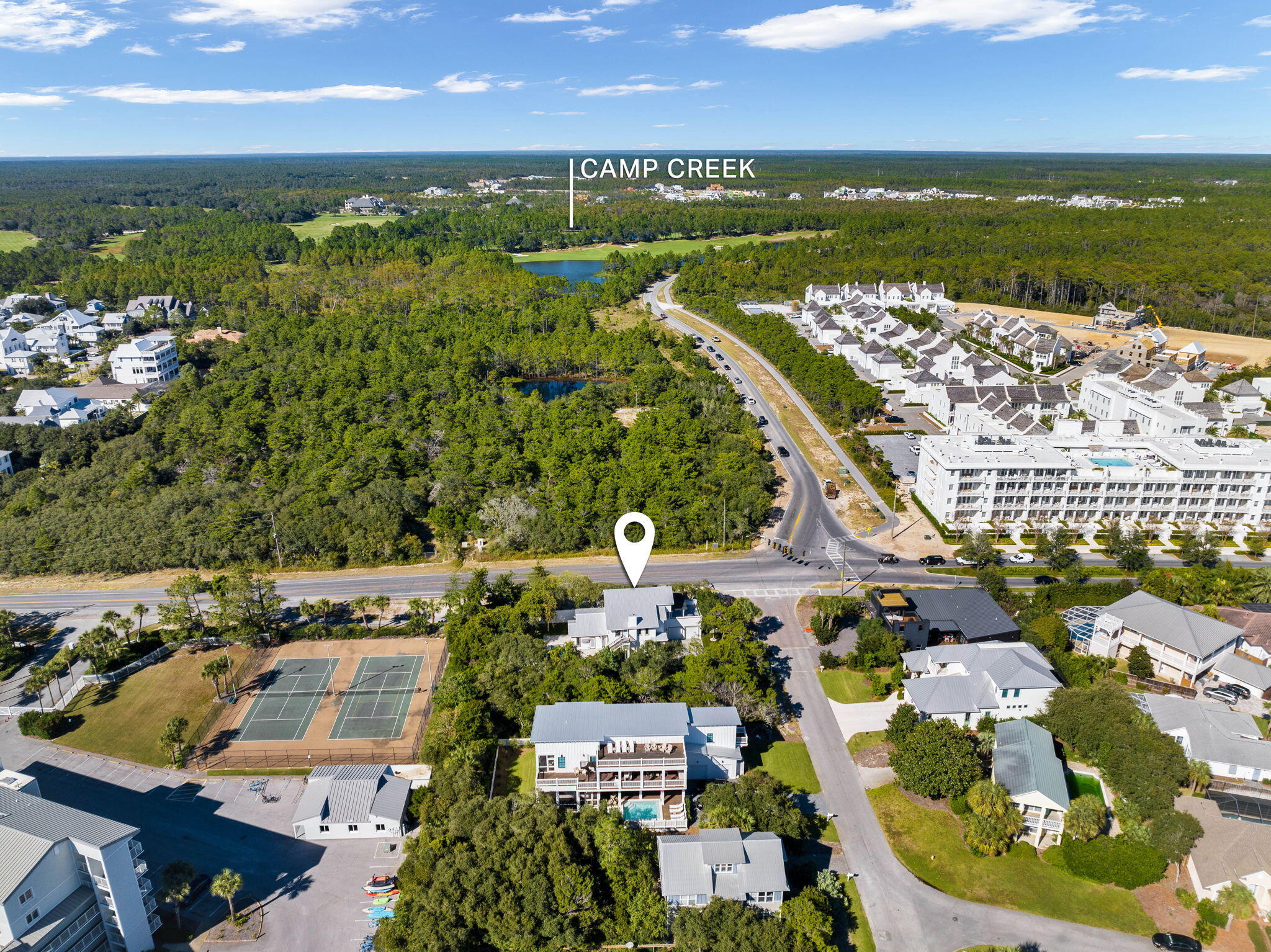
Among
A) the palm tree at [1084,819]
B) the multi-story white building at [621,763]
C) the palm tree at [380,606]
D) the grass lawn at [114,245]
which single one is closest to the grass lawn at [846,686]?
the multi-story white building at [621,763]

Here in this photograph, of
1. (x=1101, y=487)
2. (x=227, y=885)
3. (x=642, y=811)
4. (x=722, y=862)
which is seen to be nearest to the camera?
(x=227, y=885)

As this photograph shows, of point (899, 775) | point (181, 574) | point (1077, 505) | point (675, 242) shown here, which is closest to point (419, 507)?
point (181, 574)

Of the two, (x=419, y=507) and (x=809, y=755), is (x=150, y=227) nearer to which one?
(x=419, y=507)

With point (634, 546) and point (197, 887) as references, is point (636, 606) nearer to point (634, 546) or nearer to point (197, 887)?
point (634, 546)

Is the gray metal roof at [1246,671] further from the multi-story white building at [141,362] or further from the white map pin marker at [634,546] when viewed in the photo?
the multi-story white building at [141,362]

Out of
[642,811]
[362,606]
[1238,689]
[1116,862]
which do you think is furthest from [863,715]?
[362,606]

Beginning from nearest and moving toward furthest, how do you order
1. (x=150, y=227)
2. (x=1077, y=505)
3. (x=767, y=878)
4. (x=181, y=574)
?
(x=767, y=878)
(x=181, y=574)
(x=1077, y=505)
(x=150, y=227)
